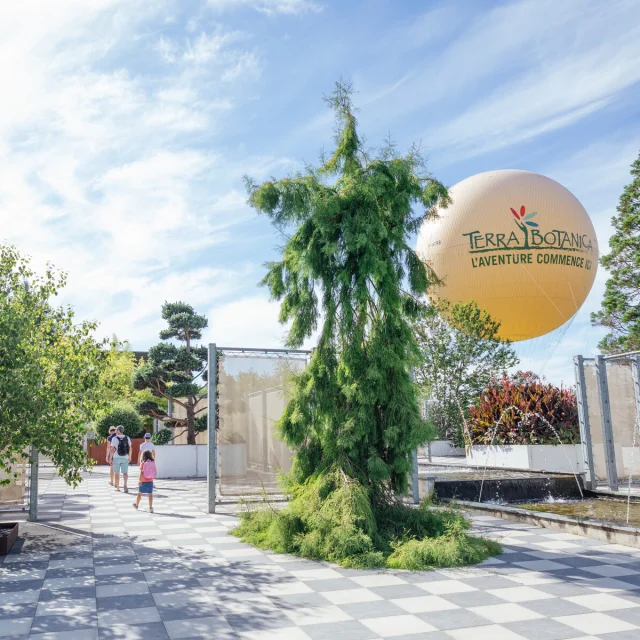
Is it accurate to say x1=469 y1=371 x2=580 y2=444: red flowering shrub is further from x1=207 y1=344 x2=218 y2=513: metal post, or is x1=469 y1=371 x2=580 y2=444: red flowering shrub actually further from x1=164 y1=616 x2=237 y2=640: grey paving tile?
x1=164 y1=616 x2=237 y2=640: grey paving tile

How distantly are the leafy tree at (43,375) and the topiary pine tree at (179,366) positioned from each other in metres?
14.6

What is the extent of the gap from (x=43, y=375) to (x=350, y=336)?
464 cm

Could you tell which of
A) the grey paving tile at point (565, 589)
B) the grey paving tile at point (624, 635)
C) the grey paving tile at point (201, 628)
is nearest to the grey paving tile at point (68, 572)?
the grey paving tile at point (201, 628)

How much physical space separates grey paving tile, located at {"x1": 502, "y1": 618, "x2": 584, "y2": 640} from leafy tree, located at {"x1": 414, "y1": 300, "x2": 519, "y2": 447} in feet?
67.1

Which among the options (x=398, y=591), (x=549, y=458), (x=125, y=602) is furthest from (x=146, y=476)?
(x=549, y=458)

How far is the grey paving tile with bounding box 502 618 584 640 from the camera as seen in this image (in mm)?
5164

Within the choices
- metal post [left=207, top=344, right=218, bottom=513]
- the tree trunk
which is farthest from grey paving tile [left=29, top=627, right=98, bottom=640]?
the tree trunk

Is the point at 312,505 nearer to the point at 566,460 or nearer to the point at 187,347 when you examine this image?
the point at 566,460

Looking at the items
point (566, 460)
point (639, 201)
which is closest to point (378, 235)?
point (566, 460)

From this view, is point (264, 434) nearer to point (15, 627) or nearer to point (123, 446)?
point (123, 446)

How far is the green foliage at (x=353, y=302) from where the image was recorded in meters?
9.05

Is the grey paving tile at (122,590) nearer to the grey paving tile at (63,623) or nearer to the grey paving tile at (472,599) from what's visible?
the grey paving tile at (63,623)

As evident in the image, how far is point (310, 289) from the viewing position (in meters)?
9.68

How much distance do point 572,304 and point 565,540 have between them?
20.8 meters
